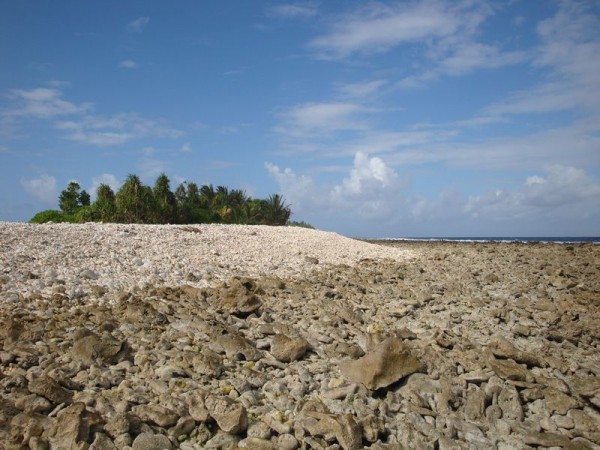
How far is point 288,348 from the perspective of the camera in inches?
258

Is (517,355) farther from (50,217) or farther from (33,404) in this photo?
(50,217)

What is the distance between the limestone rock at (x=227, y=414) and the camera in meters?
4.77

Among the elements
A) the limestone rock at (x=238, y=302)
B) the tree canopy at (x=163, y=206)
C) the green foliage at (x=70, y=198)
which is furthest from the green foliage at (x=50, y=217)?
the limestone rock at (x=238, y=302)

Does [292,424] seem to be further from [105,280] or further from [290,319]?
[105,280]

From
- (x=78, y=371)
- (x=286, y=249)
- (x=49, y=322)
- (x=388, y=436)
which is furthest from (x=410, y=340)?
(x=286, y=249)

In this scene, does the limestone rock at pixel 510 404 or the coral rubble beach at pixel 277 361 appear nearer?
the coral rubble beach at pixel 277 361

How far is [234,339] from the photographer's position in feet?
21.7

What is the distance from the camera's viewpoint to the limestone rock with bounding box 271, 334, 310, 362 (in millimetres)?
6504

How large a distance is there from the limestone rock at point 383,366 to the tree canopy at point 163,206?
88.5 ft

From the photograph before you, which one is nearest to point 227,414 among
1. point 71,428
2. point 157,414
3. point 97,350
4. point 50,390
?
point 157,414

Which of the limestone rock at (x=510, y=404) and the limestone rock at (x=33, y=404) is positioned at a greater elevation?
the limestone rock at (x=33, y=404)

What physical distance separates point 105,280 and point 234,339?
13.3 feet

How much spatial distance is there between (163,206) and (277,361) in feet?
101

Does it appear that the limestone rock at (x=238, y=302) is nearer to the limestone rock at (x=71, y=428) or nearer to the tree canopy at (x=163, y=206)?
the limestone rock at (x=71, y=428)
